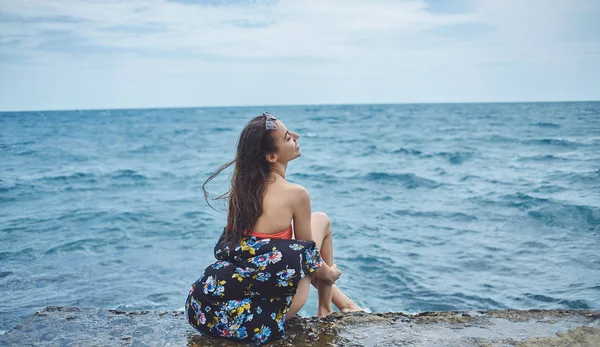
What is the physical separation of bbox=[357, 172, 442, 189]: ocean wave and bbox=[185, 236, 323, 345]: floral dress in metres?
11.2

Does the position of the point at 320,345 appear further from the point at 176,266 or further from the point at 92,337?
the point at 176,266

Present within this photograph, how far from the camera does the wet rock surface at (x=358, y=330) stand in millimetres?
3217

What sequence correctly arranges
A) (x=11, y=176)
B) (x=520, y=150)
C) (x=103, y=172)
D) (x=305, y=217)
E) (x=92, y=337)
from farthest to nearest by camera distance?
(x=520, y=150), (x=103, y=172), (x=11, y=176), (x=92, y=337), (x=305, y=217)

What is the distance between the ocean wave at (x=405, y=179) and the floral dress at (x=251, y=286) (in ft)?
36.8

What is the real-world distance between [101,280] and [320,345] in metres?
4.45

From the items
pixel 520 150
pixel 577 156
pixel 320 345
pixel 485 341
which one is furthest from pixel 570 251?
pixel 520 150

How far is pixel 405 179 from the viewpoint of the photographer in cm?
1522

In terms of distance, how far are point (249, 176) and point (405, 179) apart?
12578 mm

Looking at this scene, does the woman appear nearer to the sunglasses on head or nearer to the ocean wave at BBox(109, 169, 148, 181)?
the sunglasses on head

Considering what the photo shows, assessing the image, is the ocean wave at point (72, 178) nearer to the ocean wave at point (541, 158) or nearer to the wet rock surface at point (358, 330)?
the wet rock surface at point (358, 330)

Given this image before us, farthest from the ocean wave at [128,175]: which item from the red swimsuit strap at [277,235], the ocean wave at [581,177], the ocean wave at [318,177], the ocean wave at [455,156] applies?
the red swimsuit strap at [277,235]

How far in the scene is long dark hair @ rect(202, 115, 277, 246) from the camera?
3.09 metres

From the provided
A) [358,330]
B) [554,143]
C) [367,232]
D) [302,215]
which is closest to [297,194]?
[302,215]

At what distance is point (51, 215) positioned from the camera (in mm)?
10922
